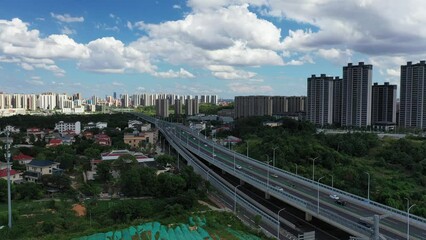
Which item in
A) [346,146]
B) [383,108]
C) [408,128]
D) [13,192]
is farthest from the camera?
[383,108]

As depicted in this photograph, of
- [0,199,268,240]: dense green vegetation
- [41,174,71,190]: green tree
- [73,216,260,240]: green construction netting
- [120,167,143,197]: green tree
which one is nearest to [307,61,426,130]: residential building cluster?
[120,167,143,197]: green tree

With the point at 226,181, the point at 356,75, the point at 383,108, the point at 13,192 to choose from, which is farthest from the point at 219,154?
the point at 383,108

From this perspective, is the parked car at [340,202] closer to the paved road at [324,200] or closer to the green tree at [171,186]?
the paved road at [324,200]

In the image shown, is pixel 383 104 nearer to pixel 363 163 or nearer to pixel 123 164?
pixel 363 163

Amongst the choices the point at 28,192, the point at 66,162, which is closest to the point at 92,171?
the point at 66,162

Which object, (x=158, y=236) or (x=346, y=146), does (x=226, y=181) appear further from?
(x=346, y=146)

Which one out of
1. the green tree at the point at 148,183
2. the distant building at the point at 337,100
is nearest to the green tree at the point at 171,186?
the green tree at the point at 148,183
